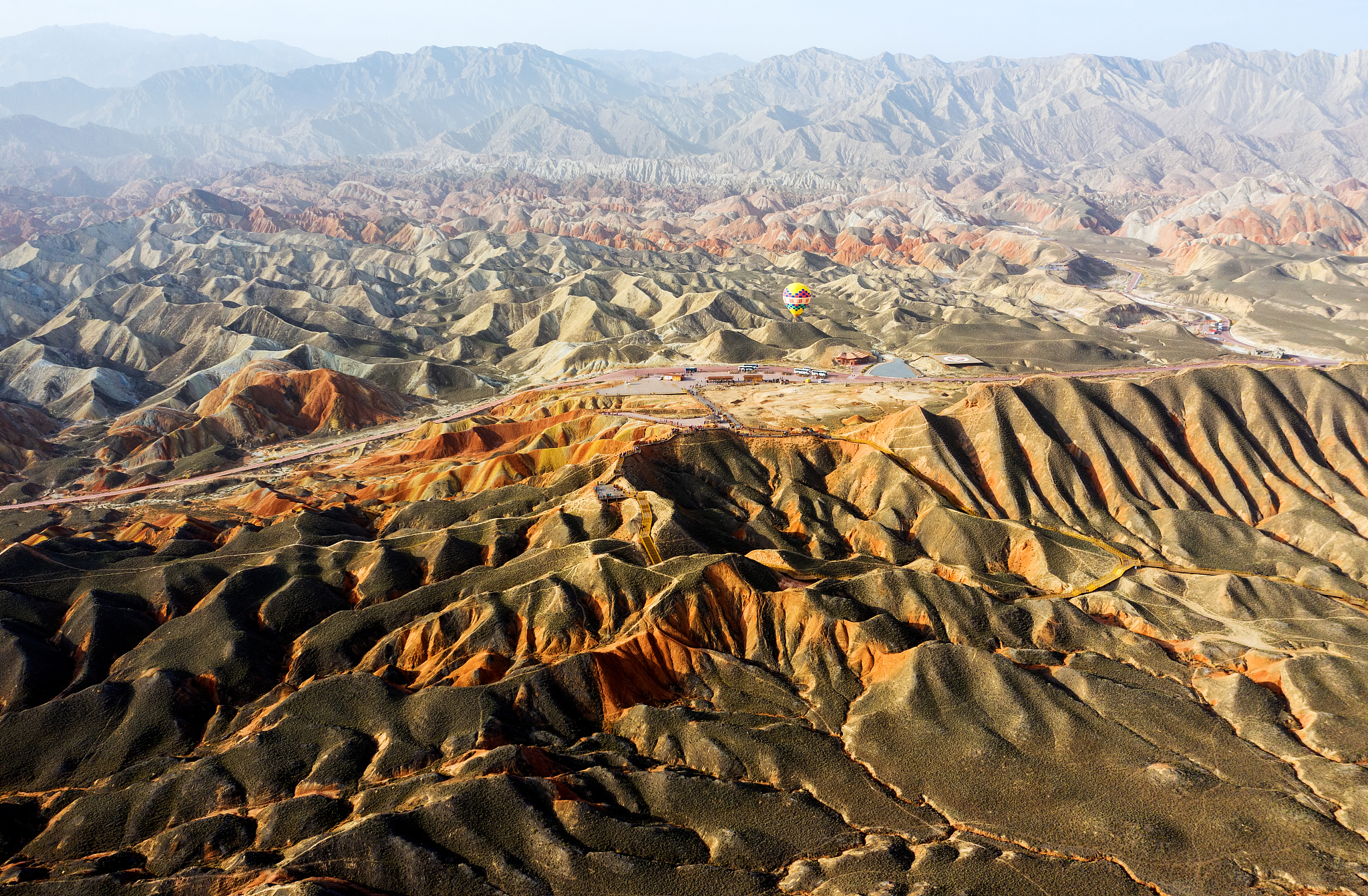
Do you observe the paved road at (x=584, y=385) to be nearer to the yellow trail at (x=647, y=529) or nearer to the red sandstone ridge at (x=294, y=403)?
the red sandstone ridge at (x=294, y=403)

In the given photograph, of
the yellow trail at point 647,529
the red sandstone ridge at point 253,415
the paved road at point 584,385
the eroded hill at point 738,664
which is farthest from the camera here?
the red sandstone ridge at point 253,415

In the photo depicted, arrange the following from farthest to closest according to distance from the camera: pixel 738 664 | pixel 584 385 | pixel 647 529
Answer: pixel 584 385
pixel 647 529
pixel 738 664

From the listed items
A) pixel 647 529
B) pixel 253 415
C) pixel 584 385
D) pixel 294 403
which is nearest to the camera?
pixel 647 529

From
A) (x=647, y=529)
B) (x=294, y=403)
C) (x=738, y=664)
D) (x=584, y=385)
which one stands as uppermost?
(x=647, y=529)

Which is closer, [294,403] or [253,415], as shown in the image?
[253,415]

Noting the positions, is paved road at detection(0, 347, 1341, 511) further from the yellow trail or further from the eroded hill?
the yellow trail

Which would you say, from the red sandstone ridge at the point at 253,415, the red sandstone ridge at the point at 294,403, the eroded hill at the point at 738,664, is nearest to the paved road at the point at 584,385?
the eroded hill at the point at 738,664

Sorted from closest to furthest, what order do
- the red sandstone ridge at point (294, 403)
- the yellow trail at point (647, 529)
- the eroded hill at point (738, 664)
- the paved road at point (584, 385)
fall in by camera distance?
the eroded hill at point (738, 664), the yellow trail at point (647, 529), the paved road at point (584, 385), the red sandstone ridge at point (294, 403)

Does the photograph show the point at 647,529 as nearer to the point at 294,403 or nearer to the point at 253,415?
the point at 253,415

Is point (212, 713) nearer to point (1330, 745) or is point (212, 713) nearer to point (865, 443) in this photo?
point (865, 443)

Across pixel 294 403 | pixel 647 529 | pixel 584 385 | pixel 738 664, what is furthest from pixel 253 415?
pixel 738 664

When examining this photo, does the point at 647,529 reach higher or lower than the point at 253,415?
higher

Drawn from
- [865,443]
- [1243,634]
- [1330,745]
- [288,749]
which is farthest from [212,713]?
[1243,634]
